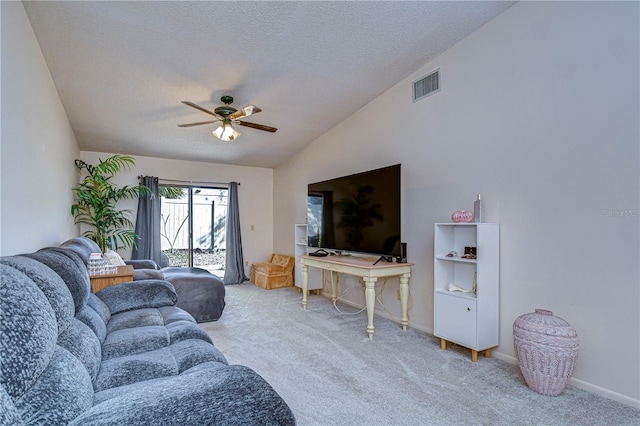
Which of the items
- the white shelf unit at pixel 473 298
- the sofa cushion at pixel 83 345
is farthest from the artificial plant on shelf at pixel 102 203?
the white shelf unit at pixel 473 298

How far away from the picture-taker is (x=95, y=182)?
14.9 ft

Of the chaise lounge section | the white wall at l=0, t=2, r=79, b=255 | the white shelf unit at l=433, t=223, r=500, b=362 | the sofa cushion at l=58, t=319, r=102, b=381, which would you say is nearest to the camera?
the sofa cushion at l=58, t=319, r=102, b=381

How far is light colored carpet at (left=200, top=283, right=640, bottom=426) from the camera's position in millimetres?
1893

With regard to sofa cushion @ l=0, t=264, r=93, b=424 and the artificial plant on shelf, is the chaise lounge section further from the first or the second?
sofa cushion @ l=0, t=264, r=93, b=424

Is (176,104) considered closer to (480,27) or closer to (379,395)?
(480,27)

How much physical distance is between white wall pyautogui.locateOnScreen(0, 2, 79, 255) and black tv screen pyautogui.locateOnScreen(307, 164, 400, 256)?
9.52 ft

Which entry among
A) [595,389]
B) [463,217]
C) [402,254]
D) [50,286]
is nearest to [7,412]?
[50,286]

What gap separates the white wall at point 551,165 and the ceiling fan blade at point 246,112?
1677 mm

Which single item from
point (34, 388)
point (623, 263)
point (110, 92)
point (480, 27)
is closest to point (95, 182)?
point (110, 92)

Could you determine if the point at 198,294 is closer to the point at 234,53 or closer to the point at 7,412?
the point at 234,53

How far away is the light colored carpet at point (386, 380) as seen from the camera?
1893mm

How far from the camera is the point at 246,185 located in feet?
21.7

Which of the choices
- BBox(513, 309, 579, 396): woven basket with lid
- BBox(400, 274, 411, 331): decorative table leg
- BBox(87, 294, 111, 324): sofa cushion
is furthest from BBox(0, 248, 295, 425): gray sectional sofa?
BBox(400, 274, 411, 331): decorative table leg

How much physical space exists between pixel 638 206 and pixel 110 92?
15.3 ft
